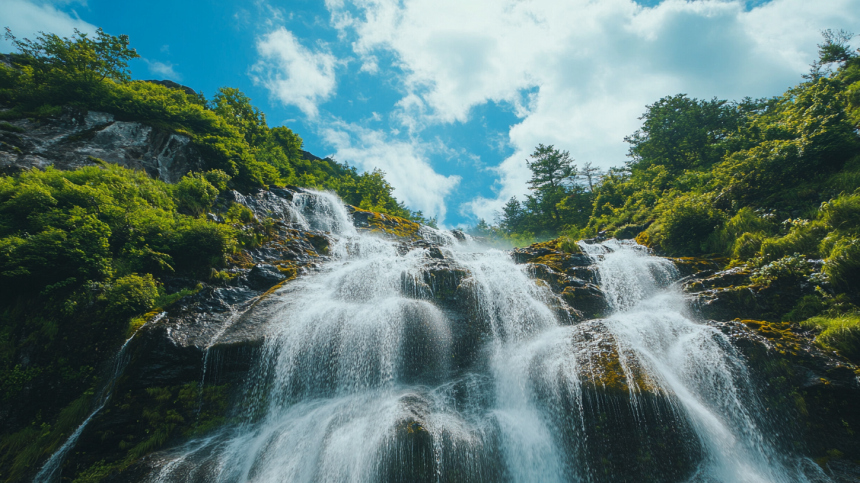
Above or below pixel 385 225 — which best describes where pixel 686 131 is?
above

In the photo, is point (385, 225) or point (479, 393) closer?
point (479, 393)

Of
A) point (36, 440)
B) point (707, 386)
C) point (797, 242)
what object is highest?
point (797, 242)

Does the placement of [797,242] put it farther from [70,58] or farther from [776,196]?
[70,58]

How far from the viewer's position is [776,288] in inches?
309

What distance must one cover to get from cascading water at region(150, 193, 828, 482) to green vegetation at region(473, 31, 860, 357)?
2.56 m

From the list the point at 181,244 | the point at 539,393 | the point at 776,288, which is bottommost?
the point at 539,393

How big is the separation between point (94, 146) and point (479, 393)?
2082cm

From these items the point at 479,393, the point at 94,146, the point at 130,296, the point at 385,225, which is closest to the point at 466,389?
the point at 479,393

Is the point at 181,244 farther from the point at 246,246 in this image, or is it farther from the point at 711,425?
the point at 711,425

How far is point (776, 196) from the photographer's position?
36.6 ft

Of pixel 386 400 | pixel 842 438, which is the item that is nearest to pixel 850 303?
pixel 842 438

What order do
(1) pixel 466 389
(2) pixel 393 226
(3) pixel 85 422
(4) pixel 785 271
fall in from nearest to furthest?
(3) pixel 85 422
(1) pixel 466 389
(4) pixel 785 271
(2) pixel 393 226

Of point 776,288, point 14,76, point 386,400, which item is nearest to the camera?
point 386,400

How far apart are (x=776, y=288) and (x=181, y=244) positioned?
61.1 ft
